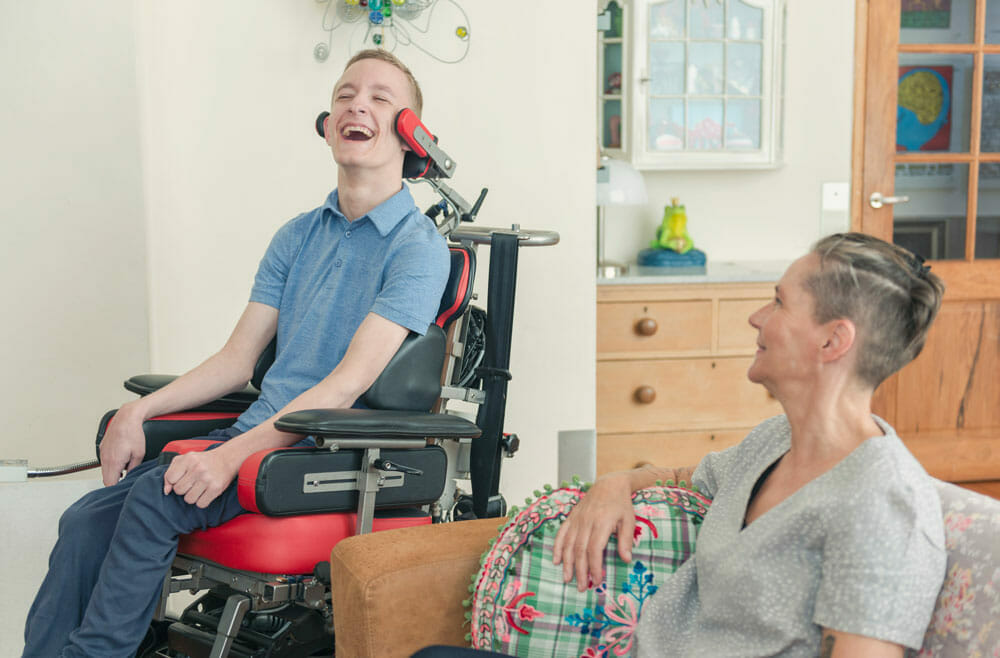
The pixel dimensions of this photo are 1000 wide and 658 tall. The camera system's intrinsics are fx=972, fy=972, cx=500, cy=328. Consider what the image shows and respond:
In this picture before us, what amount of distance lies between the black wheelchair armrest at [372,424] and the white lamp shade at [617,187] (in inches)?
69.3

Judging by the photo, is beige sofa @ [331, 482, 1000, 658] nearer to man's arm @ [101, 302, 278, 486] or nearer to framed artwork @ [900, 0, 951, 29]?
man's arm @ [101, 302, 278, 486]

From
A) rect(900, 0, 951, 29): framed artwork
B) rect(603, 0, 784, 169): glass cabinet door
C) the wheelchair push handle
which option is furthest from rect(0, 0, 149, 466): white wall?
rect(900, 0, 951, 29): framed artwork

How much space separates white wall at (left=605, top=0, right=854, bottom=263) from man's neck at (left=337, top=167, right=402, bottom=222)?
2027mm

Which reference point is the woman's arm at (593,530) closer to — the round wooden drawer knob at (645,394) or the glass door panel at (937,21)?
the round wooden drawer knob at (645,394)

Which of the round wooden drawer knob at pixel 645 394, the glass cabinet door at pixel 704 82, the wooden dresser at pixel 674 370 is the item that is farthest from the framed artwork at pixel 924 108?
the round wooden drawer knob at pixel 645 394

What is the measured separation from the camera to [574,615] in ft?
3.94

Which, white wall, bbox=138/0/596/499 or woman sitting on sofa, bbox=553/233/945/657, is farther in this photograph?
white wall, bbox=138/0/596/499

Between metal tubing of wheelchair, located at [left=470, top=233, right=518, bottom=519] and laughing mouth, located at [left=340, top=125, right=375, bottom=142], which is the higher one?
laughing mouth, located at [left=340, top=125, right=375, bottom=142]

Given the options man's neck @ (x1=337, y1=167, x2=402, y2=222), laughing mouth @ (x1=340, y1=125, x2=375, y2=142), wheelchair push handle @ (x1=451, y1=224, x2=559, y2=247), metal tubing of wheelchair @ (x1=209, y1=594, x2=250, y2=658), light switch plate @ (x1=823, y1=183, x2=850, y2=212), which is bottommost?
metal tubing of wheelchair @ (x1=209, y1=594, x2=250, y2=658)

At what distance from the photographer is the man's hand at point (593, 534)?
1195mm

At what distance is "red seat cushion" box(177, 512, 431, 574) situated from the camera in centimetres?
150

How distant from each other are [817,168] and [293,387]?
2.76 metres

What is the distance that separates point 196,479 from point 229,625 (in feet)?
0.75

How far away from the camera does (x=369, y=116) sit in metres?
1.80
